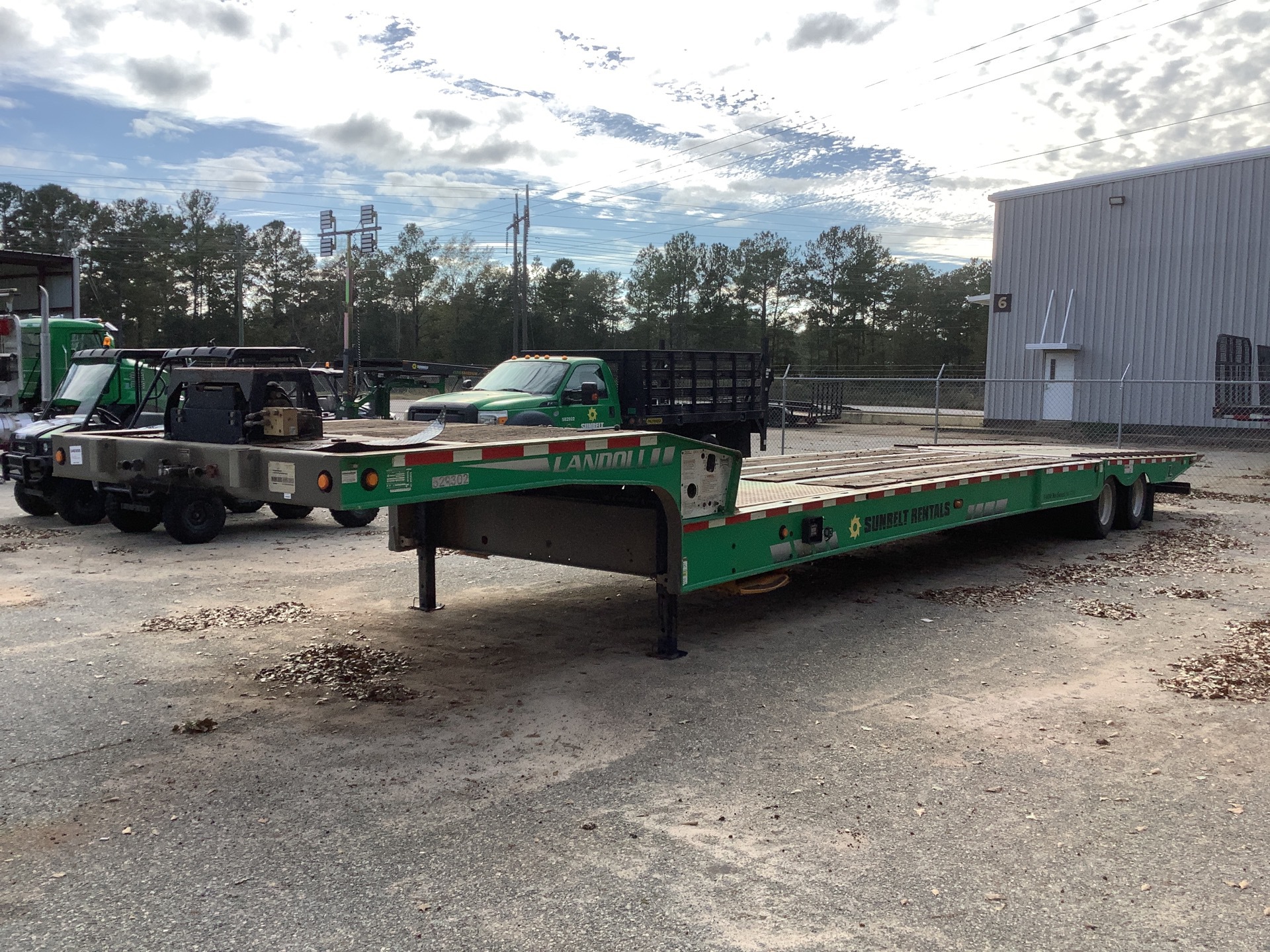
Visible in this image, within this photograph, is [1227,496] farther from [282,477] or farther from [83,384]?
[83,384]

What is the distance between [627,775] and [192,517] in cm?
736

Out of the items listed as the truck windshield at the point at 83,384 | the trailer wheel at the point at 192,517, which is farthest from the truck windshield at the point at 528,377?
the trailer wheel at the point at 192,517

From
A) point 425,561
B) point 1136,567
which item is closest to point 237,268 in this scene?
point 425,561

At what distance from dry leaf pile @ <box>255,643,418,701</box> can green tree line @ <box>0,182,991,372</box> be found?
6034 centimetres

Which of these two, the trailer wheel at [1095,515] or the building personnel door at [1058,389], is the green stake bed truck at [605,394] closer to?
the trailer wheel at [1095,515]

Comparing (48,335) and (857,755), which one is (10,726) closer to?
(857,755)

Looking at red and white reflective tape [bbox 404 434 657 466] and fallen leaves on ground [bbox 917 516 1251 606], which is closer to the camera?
red and white reflective tape [bbox 404 434 657 466]

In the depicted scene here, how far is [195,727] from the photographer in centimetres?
503

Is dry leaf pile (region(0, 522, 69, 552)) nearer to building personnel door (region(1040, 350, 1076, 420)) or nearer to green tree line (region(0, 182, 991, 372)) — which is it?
building personnel door (region(1040, 350, 1076, 420))

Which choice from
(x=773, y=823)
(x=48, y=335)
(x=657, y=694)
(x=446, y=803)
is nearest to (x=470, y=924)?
(x=446, y=803)

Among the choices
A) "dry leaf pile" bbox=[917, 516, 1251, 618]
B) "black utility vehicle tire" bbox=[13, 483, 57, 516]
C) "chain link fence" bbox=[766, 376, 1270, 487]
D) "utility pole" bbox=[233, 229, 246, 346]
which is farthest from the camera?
"utility pole" bbox=[233, 229, 246, 346]

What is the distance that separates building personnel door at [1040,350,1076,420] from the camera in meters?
30.0

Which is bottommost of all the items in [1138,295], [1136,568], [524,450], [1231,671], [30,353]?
[1231,671]

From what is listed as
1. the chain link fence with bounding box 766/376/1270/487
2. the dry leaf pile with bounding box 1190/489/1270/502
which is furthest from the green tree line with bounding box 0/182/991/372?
the dry leaf pile with bounding box 1190/489/1270/502
